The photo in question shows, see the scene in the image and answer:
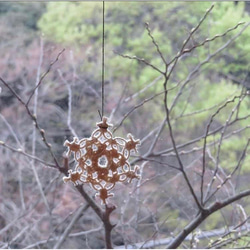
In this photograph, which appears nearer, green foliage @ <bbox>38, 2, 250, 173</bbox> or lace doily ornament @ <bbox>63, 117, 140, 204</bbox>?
lace doily ornament @ <bbox>63, 117, 140, 204</bbox>

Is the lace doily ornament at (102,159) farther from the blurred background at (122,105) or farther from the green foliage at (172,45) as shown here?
the green foliage at (172,45)

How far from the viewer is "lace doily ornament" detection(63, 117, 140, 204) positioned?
2.02 feet

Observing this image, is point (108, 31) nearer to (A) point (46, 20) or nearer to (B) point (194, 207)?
(A) point (46, 20)

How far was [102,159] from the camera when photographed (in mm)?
637

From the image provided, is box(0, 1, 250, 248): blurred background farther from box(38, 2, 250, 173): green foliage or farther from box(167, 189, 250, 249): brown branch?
box(167, 189, 250, 249): brown branch

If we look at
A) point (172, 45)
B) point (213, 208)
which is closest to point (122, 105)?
point (172, 45)

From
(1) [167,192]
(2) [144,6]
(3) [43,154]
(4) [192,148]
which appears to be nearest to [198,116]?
(4) [192,148]

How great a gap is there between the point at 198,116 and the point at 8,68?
1.80ft

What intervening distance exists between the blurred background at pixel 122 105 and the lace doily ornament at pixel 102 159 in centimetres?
34

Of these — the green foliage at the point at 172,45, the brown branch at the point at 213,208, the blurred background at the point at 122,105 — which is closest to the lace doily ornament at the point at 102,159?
the brown branch at the point at 213,208

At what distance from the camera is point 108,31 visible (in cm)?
111

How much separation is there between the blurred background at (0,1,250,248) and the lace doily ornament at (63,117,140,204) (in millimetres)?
337

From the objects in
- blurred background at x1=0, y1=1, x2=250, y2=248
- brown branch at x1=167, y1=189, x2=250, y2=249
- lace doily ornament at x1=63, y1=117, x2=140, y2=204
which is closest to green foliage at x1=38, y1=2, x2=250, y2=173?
blurred background at x1=0, y1=1, x2=250, y2=248

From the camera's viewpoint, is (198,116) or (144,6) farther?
(198,116)
